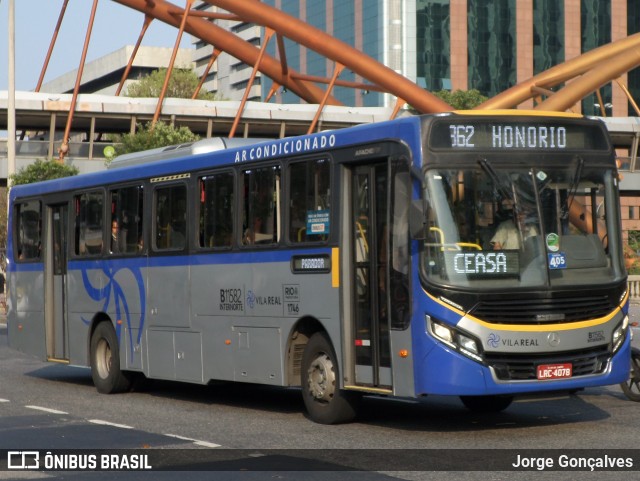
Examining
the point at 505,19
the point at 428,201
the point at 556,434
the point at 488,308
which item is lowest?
the point at 556,434

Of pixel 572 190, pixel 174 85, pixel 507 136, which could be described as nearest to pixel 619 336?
pixel 572 190

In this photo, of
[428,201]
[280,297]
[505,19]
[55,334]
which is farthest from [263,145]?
[505,19]

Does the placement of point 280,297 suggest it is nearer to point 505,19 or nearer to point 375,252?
point 375,252

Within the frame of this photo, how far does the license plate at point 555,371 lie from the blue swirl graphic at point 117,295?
22.0 feet

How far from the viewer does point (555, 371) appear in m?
12.3

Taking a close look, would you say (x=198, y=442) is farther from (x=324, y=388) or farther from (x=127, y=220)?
(x=127, y=220)

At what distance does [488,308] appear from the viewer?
479 inches

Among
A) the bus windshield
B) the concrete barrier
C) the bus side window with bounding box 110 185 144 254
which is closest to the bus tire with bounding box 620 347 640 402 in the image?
the bus windshield

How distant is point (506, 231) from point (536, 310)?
769 mm

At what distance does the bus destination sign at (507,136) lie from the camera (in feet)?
41.3

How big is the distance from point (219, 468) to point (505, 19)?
116 metres

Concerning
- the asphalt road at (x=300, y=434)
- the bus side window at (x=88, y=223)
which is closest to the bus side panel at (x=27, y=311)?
the bus side window at (x=88, y=223)

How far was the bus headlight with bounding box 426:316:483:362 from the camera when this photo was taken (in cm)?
1212

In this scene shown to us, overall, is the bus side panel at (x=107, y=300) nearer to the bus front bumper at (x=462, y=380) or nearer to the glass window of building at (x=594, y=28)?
the bus front bumper at (x=462, y=380)
